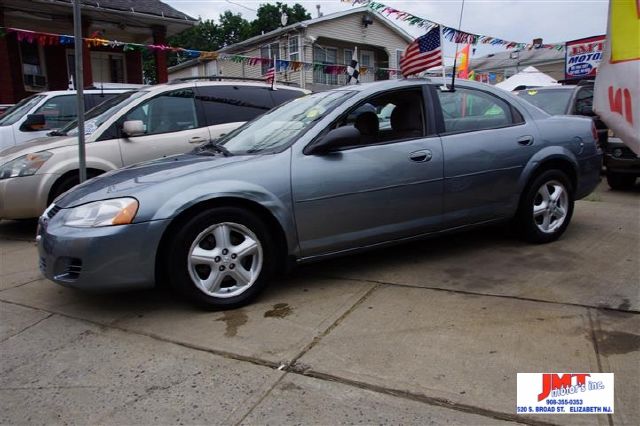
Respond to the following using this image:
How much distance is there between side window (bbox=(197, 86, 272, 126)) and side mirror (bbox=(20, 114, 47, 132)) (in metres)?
2.73

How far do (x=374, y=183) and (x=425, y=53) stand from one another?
210 centimetres

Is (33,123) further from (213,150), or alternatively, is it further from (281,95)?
(213,150)

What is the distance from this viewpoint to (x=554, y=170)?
4.79 meters

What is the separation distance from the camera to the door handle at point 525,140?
461 centimetres

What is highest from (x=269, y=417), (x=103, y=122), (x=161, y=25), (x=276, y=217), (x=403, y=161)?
(x=161, y=25)

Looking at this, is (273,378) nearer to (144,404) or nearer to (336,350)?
(336,350)

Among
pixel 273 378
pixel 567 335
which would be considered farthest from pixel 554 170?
pixel 273 378

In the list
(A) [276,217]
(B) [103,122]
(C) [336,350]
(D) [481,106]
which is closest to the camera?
(C) [336,350]

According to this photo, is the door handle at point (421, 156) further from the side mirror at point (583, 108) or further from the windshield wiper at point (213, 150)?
the side mirror at point (583, 108)

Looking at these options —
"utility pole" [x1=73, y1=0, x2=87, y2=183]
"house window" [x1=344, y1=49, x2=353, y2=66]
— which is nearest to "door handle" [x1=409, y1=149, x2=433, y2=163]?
"utility pole" [x1=73, y1=0, x2=87, y2=183]

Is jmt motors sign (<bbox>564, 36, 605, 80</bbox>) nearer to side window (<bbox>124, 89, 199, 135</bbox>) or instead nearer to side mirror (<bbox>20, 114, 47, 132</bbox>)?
side window (<bbox>124, 89, 199, 135</bbox>)

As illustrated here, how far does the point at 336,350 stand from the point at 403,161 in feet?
5.56

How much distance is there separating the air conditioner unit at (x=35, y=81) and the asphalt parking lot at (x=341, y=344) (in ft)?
40.0

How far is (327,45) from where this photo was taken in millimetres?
23953
